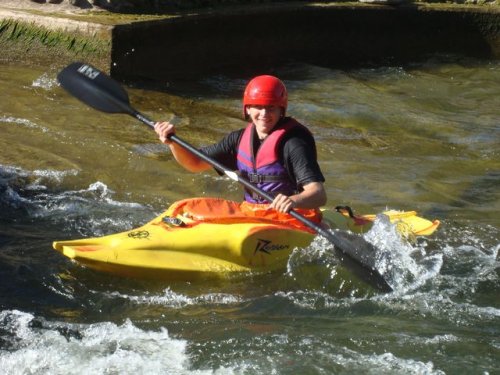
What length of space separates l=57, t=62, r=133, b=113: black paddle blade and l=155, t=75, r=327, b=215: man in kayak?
0.75 m

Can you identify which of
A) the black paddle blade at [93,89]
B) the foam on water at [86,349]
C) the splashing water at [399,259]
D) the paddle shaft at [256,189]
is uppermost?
the black paddle blade at [93,89]

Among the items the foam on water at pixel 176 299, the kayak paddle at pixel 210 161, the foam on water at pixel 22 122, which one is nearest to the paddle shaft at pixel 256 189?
the kayak paddle at pixel 210 161

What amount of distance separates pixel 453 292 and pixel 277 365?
142cm

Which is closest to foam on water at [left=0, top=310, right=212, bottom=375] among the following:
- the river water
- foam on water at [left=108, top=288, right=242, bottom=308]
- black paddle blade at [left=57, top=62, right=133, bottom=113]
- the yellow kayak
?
the river water

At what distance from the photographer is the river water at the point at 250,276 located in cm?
420

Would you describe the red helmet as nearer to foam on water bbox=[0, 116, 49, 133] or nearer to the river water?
the river water

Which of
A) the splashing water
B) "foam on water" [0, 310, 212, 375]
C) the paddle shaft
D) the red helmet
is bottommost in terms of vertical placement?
"foam on water" [0, 310, 212, 375]

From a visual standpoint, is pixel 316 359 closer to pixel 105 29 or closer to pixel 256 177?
pixel 256 177

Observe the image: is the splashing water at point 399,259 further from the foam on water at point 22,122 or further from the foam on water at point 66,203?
the foam on water at point 22,122

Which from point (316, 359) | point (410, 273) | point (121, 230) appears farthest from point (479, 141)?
point (316, 359)

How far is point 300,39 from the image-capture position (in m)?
11.2

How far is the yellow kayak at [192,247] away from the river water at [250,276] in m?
0.08

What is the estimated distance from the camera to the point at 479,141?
8.36m

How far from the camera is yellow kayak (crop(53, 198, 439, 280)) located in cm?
497
